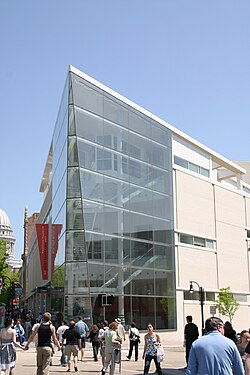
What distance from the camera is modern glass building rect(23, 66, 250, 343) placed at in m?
36.9

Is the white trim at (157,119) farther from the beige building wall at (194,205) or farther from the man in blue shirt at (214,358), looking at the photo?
the man in blue shirt at (214,358)

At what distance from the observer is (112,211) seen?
38906mm

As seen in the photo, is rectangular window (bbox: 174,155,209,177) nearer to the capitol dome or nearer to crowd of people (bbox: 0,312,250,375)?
crowd of people (bbox: 0,312,250,375)

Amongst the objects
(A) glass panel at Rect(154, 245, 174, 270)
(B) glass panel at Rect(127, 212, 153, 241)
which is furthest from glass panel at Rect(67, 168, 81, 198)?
(A) glass panel at Rect(154, 245, 174, 270)

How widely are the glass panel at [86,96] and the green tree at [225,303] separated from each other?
18.7 meters

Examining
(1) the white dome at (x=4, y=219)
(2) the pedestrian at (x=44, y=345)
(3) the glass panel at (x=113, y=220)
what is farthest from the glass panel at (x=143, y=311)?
(1) the white dome at (x=4, y=219)

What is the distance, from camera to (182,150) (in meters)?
47.8

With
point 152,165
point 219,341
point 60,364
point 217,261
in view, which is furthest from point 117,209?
point 219,341

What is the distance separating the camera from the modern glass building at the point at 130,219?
121ft

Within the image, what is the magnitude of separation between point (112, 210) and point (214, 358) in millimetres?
32840

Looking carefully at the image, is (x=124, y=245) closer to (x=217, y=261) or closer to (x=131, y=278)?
(x=131, y=278)

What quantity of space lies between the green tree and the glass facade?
6224 mm

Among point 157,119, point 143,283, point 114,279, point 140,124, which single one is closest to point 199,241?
point 143,283

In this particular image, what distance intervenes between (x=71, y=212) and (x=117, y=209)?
3737mm
